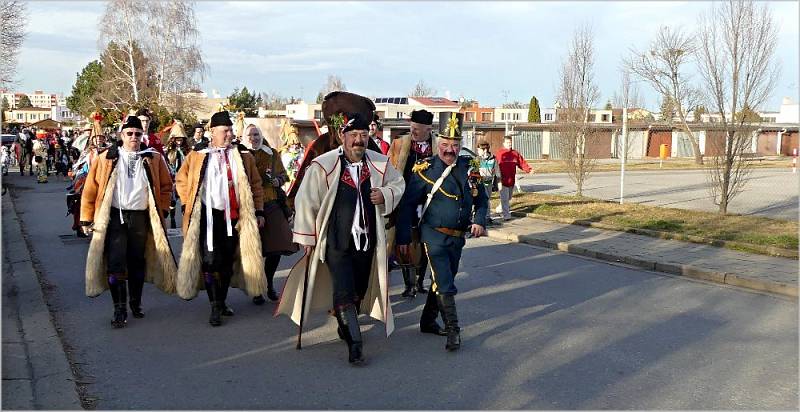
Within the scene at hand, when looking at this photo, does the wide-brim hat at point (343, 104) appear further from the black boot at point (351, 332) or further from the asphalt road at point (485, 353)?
the asphalt road at point (485, 353)

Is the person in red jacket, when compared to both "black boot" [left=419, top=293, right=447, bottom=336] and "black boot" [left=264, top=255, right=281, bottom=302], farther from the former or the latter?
"black boot" [left=419, top=293, right=447, bottom=336]

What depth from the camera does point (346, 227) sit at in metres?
6.58

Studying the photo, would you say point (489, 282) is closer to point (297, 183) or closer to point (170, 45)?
point (297, 183)

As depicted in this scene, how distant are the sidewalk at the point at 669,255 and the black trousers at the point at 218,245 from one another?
6.25 metres

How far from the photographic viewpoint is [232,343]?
23.0ft

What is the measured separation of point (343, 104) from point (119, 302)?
2914 mm

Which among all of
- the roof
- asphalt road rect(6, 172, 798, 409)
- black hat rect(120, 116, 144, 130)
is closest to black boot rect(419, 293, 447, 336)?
asphalt road rect(6, 172, 798, 409)

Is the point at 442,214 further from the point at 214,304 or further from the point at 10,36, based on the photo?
the point at 10,36

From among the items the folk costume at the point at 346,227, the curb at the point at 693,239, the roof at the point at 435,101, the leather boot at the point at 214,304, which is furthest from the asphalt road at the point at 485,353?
the roof at the point at 435,101

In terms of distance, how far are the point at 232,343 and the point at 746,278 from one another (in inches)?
261

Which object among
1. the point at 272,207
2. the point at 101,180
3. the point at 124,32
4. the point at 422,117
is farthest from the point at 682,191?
the point at 124,32

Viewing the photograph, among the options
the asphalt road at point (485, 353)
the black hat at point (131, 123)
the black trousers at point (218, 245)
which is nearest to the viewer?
the asphalt road at point (485, 353)

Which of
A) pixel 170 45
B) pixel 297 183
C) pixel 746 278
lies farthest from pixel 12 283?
pixel 170 45

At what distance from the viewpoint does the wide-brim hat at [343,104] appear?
23.9 ft
